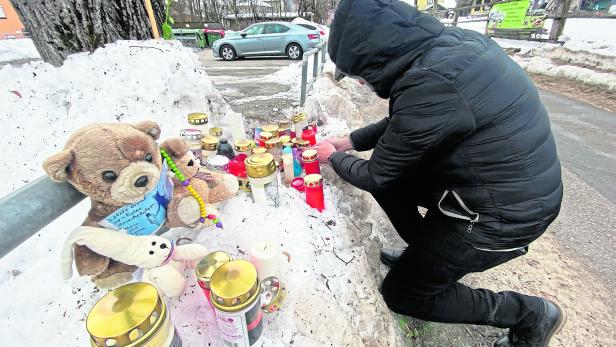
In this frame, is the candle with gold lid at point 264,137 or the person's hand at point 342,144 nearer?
the candle with gold lid at point 264,137

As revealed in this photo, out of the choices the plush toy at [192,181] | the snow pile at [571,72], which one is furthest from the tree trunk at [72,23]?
the snow pile at [571,72]

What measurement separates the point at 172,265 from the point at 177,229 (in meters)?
0.33

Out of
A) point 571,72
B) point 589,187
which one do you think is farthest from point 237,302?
point 571,72

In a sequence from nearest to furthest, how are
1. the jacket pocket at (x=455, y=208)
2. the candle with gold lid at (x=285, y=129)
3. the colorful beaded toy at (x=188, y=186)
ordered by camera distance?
the colorful beaded toy at (x=188, y=186) < the jacket pocket at (x=455, y=208) < the candle with gold lid at (x=285, y=129)

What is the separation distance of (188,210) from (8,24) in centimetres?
2920

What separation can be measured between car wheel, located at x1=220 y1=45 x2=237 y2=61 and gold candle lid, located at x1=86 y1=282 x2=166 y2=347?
1195cm

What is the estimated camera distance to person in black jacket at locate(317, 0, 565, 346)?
1254mm

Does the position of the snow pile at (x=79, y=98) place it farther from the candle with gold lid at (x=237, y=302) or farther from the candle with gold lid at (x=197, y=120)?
the candle with gold lid at (x=237, y=302)

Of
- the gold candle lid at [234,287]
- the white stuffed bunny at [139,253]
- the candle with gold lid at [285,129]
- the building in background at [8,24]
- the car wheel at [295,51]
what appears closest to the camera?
the gold candle lid at [234,287]

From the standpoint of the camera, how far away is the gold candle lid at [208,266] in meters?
1.09

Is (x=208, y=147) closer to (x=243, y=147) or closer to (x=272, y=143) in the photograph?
(x=243, y=147)

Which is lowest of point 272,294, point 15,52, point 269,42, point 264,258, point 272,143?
point 15,52

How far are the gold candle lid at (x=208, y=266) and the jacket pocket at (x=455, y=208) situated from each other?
105 cm

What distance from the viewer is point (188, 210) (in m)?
1.34
